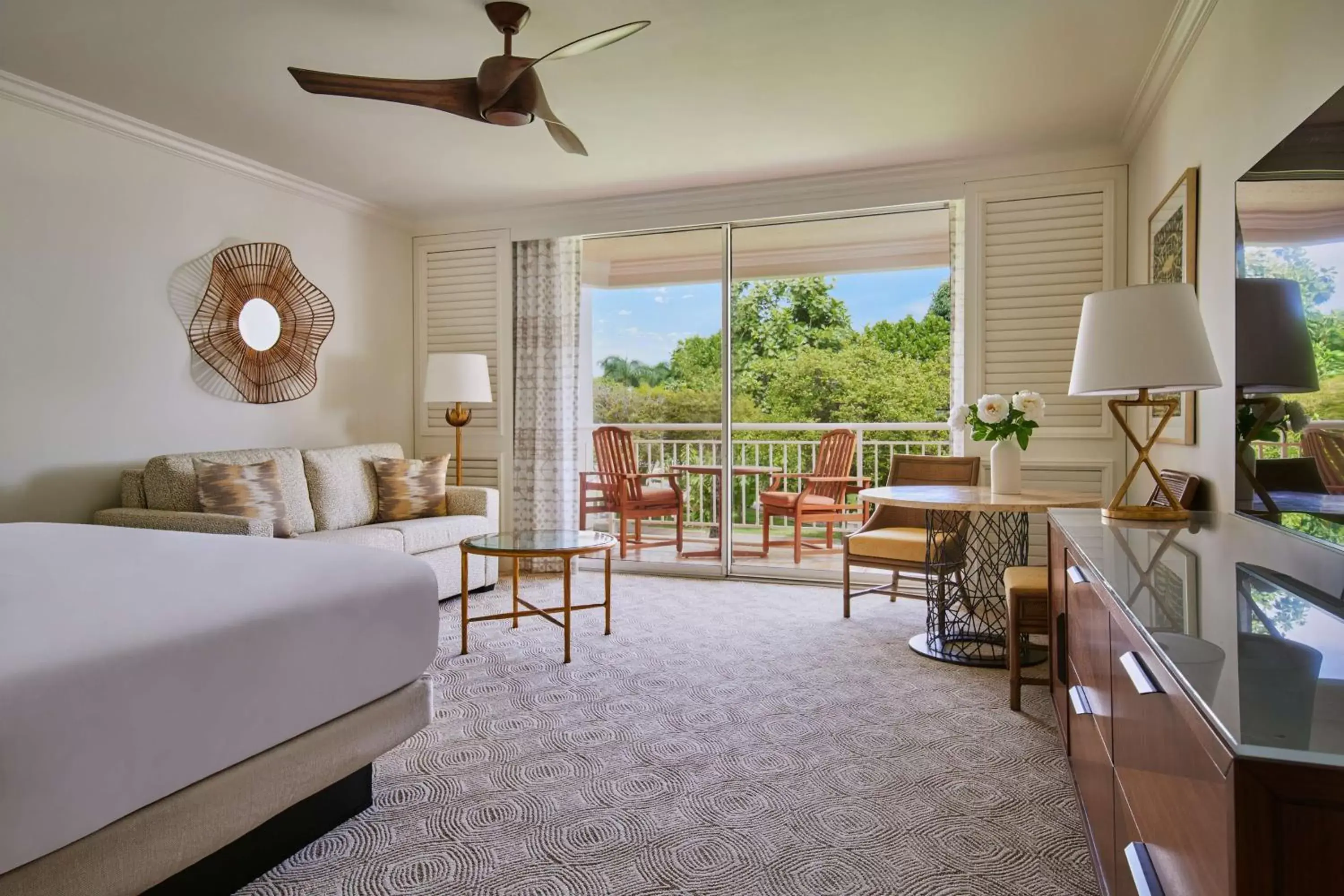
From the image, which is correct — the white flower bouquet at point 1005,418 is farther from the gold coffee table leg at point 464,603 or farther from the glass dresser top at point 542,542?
the gold coffee table leg at point 464,603

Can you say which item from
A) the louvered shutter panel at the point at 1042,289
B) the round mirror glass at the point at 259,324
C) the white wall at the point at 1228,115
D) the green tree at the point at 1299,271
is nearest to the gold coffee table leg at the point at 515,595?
the round mirror glass at the point at 259,324

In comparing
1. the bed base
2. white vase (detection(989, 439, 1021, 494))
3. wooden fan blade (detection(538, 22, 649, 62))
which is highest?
wooden fan blade (detection(538, 22, 649, 62))

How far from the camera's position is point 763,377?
9.41m

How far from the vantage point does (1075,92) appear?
11.2 feet

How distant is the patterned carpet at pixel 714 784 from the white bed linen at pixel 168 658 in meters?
0.42

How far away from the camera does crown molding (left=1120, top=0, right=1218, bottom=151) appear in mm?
2650

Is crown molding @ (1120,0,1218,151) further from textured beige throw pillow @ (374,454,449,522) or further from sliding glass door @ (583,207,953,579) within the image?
textured beige throw pillow @ (374,454,449,522)

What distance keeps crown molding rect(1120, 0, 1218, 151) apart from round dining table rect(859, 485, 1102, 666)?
5.49ft

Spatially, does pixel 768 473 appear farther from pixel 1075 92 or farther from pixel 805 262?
pixel 1075 92

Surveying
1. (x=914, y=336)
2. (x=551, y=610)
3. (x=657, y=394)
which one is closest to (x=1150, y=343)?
(x=551, y=610)

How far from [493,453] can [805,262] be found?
3405 mm

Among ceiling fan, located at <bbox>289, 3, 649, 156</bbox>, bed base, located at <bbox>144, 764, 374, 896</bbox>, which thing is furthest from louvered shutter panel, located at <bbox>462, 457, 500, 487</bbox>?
bed base, located at <bbox>144, 764, 374, 896</bbox>

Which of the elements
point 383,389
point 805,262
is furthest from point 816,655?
point 805,262

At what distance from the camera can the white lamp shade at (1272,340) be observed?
1712 millimetres
